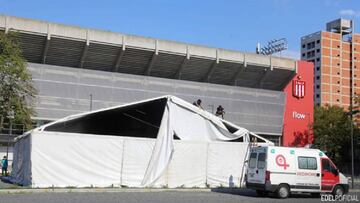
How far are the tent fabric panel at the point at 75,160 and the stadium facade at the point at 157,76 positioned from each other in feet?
71.8

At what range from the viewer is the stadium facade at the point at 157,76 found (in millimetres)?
46625

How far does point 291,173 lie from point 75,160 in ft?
29.4

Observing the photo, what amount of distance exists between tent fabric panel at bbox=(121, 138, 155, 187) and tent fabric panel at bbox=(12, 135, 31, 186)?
4038mm


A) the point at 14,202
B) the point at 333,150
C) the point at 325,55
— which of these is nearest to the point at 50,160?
the point at 14,202

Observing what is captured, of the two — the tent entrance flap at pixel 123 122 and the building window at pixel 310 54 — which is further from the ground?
the building window at pixel 310 54

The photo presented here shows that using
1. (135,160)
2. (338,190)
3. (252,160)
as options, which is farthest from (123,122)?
(338,190)

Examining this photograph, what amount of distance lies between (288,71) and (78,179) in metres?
40.0

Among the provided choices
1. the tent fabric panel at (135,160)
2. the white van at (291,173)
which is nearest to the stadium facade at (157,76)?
the tent fabric panel at (135,160)

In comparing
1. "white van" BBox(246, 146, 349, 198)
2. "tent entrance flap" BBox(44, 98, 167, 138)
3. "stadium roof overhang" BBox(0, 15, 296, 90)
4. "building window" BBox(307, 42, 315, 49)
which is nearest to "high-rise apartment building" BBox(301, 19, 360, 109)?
"building window" BBox(307, 42, 315, 49)

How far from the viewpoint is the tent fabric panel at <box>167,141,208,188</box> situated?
76.8 ft

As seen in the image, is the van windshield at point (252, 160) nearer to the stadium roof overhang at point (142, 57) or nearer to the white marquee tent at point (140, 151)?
the white marquee tent at point (140, 151)

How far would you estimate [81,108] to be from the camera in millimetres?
48969

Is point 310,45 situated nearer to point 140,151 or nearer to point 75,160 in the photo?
point 140,151

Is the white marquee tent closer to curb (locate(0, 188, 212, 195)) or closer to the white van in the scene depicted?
curb (locate(0, 188, 212, 195))
